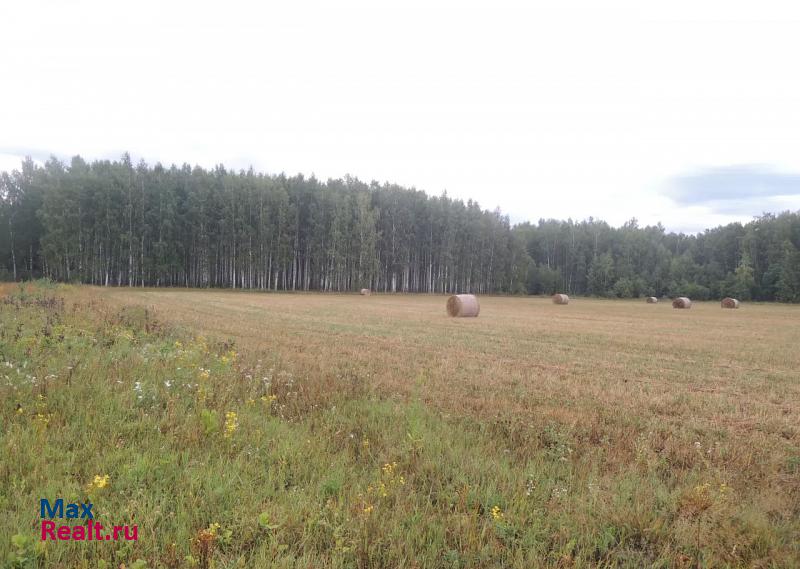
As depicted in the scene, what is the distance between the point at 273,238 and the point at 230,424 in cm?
6589

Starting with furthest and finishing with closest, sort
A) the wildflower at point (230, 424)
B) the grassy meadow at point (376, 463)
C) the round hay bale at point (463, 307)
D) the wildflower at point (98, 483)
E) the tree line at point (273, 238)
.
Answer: the tree line at point (273, 238), the round hay bale at point (463, 307), the wildflower at point (230, 424), the wildflower at point (98, 483), the grassy meadow at point (376, 463)

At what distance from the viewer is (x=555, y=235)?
11169cm

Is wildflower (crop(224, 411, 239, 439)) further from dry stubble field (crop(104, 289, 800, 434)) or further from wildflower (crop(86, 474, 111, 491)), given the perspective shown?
dry stubble field (crop(104, 289, 800, 434))

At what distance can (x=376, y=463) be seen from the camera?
499 centimetres

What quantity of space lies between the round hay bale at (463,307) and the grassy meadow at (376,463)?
18.3 m

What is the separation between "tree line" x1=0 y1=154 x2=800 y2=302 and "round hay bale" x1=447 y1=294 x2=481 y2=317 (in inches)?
1664

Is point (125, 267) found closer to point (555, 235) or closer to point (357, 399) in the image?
point (357, 399)

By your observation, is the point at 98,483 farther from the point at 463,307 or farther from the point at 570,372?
the point at 463,307

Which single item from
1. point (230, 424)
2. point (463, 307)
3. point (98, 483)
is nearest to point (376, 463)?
point (230, 424)

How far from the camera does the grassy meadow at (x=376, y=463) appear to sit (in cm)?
358

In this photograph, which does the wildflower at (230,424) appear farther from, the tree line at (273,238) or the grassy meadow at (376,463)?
the tree line at (273,238)

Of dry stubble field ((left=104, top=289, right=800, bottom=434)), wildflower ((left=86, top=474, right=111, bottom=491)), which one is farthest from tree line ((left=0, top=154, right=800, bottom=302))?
wildflower ((left=86, top=474, right=111, bottom=491))

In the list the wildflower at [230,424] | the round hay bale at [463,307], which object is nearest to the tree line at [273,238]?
the round hay bale at [463,307]

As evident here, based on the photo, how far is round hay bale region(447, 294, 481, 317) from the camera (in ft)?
92.2
